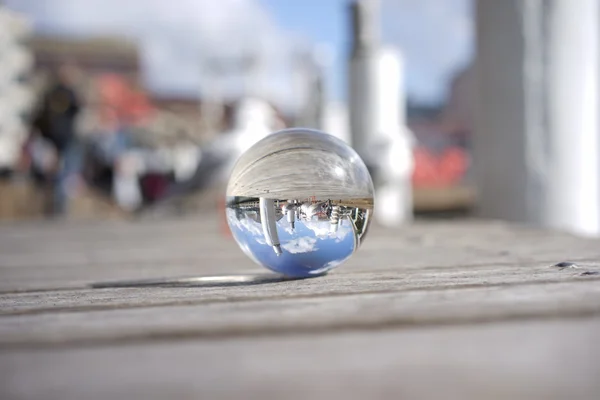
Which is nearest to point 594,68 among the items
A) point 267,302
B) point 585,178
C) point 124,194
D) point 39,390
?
point 585,178

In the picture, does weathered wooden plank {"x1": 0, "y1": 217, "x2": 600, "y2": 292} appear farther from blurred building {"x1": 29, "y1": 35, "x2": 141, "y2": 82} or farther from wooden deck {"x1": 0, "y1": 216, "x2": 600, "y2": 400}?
blurred building {"x1": 29, "y1": 35, "x2": 141, "y2": 82}

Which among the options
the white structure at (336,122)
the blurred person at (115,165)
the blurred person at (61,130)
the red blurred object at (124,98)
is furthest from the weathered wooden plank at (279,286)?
the red blurred object at (124,98)

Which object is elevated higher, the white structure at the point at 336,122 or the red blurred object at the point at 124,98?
the red blurred object at the point at 124,98

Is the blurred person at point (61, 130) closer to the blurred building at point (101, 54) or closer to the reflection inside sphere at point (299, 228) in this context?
the reflection inside sphere at point (299, 228)

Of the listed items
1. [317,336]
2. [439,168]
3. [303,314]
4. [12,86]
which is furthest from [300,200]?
[12,86]

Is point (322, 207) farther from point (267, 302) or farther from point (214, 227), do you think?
point (214, 227)

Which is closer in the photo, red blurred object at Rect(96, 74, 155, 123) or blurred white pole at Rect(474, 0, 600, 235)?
blurred white pole at Rect(474, 0, 600, 235)

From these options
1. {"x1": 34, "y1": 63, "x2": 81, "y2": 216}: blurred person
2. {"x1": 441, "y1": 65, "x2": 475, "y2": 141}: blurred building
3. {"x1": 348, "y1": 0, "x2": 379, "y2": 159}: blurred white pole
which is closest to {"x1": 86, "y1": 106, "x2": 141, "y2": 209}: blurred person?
{"x1": 34, "y1": 63, "x2": 81, "y2": 216}: blurred person
